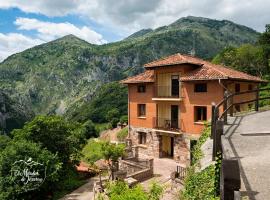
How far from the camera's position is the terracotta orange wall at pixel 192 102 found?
74.9ft

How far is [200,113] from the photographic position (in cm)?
2452

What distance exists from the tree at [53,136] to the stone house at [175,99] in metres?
6.29

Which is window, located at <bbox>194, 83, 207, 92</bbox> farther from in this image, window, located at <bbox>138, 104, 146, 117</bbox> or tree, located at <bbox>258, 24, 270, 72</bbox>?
tree, located at <bbox>258, 24, 270, 72</bbox>

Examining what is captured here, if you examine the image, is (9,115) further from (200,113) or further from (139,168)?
(200,113)

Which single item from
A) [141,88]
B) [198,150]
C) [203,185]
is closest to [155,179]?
[141,88]

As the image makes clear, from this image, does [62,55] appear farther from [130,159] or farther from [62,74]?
[130,159]

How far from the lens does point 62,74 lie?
17400 centimetres

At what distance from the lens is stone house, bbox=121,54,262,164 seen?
23.3 meters

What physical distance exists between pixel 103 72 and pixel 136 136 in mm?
136462

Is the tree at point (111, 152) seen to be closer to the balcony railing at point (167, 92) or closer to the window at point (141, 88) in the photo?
the balcony railing at point (167, 92)

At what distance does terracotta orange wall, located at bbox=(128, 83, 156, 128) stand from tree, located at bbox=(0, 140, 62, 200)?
30.4 feet

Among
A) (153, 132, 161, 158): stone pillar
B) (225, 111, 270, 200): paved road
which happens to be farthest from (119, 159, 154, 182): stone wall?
(225, 111, 270, 200): paved road

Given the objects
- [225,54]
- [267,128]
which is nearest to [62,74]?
[225,54]

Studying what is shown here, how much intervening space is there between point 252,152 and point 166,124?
1914cm
